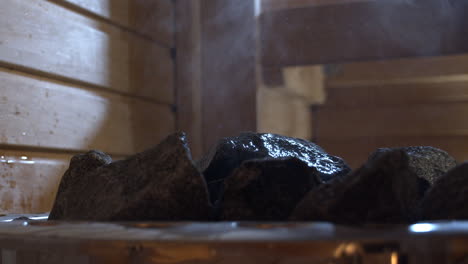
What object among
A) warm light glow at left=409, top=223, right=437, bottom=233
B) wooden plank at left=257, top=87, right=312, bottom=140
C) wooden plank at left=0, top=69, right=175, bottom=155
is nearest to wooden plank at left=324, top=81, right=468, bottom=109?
wooden plank at left=257, top=87, right=312, bottom=140

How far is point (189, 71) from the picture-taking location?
2.33 metres

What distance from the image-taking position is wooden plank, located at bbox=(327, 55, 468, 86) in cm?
255

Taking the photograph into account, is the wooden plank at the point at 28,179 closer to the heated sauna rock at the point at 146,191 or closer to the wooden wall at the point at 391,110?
the heated sauna rock at the point at 146,191

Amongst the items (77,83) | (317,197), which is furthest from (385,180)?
(77,83)

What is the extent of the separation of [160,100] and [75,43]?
607mm

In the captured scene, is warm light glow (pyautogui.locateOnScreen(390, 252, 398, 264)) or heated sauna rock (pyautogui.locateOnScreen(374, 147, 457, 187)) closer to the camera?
warm light glow (pyautogui.locateOnScreen(390, 252, 398, 264))

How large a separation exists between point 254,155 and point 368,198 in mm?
294

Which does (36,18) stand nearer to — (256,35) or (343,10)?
(256,35)

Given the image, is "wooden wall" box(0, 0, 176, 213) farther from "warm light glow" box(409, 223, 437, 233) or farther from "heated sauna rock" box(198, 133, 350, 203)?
"warm light glow" box(409, 223, 437, 233)

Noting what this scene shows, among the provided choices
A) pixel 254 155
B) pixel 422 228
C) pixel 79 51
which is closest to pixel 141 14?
pixel 79 51

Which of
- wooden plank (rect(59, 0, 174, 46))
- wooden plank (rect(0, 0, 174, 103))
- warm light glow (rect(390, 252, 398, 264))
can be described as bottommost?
warm light glow (rect(390, 252, 398, 264))

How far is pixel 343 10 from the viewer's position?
2.24m

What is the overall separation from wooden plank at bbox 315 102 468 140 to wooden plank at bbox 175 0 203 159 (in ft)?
3.56

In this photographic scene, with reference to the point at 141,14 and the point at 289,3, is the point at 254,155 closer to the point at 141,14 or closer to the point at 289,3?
the point at 141,14
